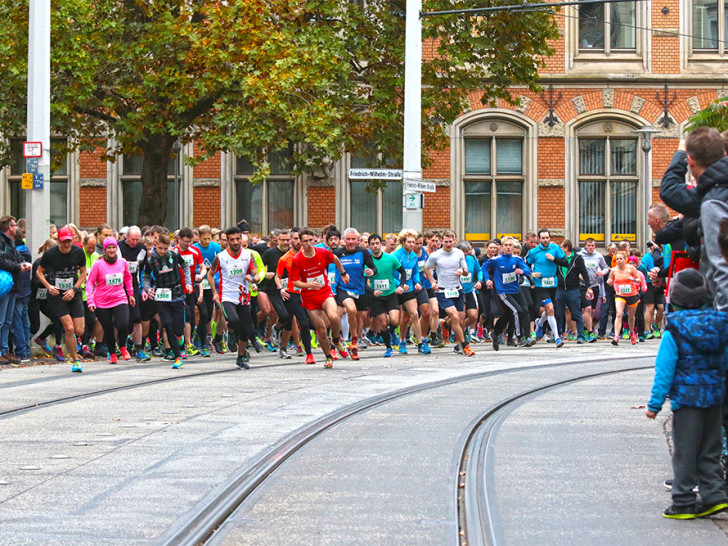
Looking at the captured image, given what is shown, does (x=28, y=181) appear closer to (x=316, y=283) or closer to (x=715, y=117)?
(x=316, y=283)

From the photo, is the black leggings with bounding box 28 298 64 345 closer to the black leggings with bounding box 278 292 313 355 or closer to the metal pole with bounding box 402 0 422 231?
the black leggings with bounding box 278 292 313 355

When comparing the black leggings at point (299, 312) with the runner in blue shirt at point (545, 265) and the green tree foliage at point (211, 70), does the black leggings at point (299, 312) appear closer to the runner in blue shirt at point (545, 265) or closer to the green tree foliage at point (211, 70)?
the runner in blue shirt at point (545, 265)

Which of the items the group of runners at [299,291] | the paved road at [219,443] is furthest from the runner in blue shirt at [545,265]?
the paved road at [219,443]

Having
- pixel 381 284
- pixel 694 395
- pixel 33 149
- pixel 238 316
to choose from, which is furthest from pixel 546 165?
pixel 694 395

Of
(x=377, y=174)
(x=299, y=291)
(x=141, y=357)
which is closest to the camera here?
(x=299, y=291)

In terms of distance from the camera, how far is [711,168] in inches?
261

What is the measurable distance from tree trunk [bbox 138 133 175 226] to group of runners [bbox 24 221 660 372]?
370 cm

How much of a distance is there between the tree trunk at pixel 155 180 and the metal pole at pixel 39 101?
19.1 feet

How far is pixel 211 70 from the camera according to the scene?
21.8 meters

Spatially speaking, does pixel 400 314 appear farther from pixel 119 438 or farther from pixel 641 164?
pixel 641 164

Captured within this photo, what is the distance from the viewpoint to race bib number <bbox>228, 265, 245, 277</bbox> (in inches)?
626

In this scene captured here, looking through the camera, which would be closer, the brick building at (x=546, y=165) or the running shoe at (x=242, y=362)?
the running shoe at (x=242, y=362)

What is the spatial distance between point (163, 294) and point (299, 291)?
1711 mm

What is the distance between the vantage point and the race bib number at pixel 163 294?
51.6 ft
